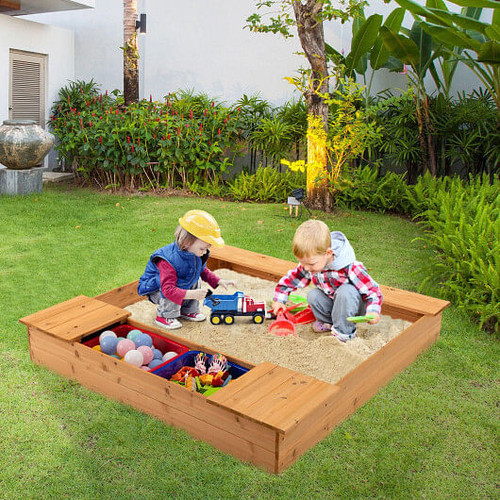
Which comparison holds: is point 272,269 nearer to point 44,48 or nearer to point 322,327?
point 322,327

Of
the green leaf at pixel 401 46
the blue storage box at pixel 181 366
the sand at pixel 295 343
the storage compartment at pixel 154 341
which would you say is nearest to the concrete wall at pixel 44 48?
the green leaf at pixel 401 46

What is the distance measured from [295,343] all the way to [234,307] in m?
0.56

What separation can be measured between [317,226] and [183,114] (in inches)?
274

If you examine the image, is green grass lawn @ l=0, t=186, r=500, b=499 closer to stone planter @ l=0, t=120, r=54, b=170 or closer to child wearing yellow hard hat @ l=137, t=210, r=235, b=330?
child wearing yellow hard hat @ l=137, t=210, r=235, b=330

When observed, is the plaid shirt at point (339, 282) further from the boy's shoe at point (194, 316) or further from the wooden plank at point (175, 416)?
the wooden plank at point (175, 416)

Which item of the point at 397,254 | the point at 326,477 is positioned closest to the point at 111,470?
the point at 326,477

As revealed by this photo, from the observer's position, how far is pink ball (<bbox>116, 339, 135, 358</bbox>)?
3.73 metres

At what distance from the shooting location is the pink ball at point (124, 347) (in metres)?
3.73

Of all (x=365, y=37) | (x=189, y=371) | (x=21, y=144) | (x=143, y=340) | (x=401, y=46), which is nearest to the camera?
(x=189, y=371)

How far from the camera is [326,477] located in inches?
112

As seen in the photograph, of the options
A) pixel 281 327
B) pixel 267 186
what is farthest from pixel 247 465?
pixel 267 186

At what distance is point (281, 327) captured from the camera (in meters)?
4.21

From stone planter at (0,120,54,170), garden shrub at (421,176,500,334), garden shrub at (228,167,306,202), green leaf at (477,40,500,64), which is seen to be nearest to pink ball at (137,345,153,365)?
garden shrub at (421,176,500,334)

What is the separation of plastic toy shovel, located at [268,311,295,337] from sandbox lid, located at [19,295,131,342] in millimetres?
1020
